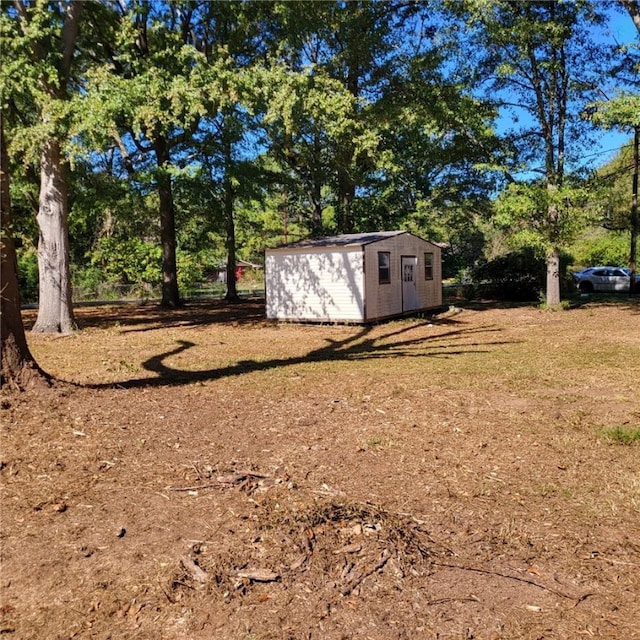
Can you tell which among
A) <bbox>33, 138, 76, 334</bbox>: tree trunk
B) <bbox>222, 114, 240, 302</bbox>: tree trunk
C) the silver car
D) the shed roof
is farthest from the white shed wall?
the silver car

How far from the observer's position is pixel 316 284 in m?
15.5

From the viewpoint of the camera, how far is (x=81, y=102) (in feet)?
33.7

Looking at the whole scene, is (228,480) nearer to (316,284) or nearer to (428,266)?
(316,284)

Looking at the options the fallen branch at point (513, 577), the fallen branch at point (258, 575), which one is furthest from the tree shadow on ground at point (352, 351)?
the fallen branch at point (513, 577)

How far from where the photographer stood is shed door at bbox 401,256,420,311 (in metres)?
16.9

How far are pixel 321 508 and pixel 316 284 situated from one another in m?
12.3

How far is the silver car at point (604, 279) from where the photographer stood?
26969mm

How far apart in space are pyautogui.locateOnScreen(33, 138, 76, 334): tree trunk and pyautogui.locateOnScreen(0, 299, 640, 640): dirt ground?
20.1 feet

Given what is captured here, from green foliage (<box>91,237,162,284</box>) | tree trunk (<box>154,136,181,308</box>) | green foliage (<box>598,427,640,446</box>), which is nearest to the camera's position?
green foliage (<box>598,427,640,446</box>)

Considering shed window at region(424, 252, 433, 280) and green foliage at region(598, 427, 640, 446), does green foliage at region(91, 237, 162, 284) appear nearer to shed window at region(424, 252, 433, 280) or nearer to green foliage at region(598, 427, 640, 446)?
shed window at region(424, 252, 433, 280)

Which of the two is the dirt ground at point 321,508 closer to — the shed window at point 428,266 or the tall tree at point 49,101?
the tall tree at point 49,101

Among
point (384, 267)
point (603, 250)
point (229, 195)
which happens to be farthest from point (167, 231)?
point (603, 250)

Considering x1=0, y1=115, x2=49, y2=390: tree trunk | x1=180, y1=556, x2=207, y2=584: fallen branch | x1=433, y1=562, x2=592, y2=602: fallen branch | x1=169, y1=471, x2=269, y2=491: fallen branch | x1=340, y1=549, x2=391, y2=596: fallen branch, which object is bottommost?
x1=433, y1=562, x2=592, y2=602: fallen branch

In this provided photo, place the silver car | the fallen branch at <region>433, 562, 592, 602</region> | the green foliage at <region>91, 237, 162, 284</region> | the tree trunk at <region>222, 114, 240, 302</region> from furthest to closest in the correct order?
the green foliage at <region>91, 237, 162, 284</region>
the silver car
the tree trunk at <region>222, 114, 240, 302</region>
the fallen branch at <region>433, 562, 592, 602</region>
